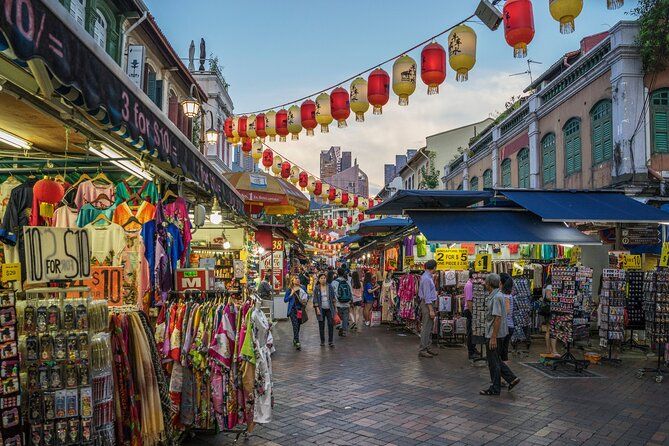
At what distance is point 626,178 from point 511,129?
9087 mm

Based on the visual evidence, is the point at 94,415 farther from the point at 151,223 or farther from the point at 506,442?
the point at 506,442

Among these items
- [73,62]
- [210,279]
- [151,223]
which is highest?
[73,62]

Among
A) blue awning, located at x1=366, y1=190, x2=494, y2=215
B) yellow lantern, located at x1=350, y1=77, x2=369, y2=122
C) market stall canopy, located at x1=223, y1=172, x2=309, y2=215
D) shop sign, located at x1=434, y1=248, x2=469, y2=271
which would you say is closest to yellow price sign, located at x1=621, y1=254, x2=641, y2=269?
blue awning, located at x1=366, y1=190, x2=494, y2=215

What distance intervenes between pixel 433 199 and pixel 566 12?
5860 mm

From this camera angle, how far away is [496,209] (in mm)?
12398

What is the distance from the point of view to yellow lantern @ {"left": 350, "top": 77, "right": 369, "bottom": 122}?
10.3 metres

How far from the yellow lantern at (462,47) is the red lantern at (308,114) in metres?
4.13

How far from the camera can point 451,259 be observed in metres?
12.9

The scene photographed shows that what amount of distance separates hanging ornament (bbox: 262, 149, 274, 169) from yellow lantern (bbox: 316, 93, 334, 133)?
6299mm

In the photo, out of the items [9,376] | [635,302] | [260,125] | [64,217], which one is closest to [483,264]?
[635,302]

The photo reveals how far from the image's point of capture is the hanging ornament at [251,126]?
44.7 feet

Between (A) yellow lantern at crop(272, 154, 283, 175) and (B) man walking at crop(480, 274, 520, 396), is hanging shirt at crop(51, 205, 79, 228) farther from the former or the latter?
(A) yellow lantern at crop(272, 154, 283, 175)

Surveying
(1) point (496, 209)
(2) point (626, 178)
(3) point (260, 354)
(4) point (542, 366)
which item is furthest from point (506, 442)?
(2) point (626, 178)

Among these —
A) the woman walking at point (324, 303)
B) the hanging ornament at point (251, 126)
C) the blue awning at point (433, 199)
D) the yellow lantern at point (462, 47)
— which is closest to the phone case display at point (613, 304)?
the blue awning at point (433, 199)
